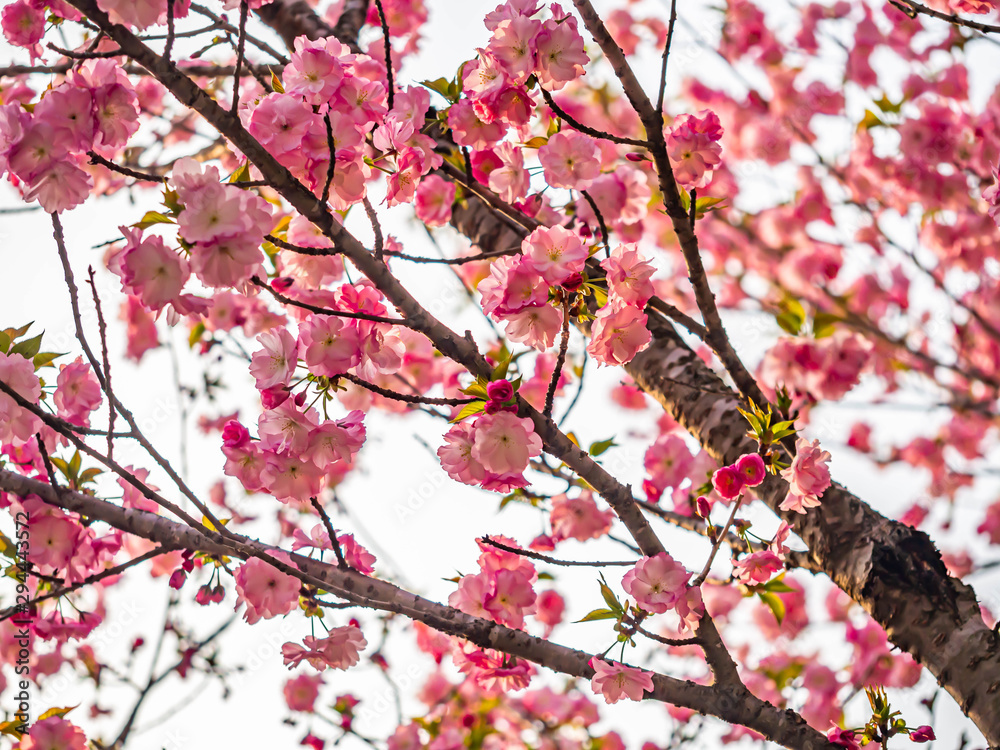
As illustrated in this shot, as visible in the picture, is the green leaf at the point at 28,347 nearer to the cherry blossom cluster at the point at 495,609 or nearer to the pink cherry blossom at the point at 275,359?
the pink cherry blossom at the point at 275,359

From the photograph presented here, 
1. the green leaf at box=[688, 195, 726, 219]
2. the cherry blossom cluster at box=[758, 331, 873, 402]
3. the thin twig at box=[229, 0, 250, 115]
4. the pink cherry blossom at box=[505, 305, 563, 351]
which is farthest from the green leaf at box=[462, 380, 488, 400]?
the cherry blossom cluster at box=[758, 331, 873, 402]

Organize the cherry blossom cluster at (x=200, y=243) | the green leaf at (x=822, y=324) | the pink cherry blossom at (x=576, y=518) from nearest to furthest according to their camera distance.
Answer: the cherry blossom cluster at (x=200, y=243), the pink cherry blossom at (x=576, y=518), the green leaf at (x=822, y=324)

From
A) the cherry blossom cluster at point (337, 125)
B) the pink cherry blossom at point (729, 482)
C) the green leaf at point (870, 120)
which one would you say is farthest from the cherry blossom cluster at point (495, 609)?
the green leaf at point (870, 120)

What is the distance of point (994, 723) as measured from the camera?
5.41 feet

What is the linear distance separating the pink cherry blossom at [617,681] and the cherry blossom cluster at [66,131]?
5.03ft

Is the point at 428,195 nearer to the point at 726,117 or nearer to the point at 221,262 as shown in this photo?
the point at 221,262

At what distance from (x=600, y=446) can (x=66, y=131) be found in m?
1.53

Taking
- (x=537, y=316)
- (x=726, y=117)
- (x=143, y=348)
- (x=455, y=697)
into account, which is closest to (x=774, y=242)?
(x=726, y=117)

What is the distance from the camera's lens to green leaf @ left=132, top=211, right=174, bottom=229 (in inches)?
56.9

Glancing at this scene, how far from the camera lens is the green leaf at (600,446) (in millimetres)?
2119

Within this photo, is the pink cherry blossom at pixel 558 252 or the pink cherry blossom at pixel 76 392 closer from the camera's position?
the pink cherry blossom at pixel 558 252

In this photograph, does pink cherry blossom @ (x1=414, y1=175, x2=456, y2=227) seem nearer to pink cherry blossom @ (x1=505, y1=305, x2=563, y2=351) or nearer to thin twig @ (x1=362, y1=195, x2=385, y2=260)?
thin twig @ (x1=362, y1=195, x2=385, y2=260)

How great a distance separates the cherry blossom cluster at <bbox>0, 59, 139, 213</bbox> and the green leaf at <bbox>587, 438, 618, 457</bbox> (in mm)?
1425

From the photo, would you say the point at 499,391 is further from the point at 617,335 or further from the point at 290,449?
the point at 290,449
